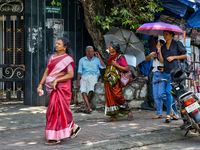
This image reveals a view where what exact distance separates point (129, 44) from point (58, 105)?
12.4 feet

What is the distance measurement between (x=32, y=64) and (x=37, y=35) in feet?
2.87

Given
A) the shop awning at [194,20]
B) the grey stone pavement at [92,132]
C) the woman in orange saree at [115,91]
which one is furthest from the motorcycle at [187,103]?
the shop awning at [194,20]

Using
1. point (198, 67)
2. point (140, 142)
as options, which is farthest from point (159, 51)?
point (198, 67)

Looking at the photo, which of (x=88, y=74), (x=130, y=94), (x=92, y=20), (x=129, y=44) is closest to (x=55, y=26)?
(x=92, y=20)

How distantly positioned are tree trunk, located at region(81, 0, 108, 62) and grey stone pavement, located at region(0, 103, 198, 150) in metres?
2.39

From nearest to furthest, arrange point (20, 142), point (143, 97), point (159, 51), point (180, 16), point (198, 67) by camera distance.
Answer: point (20, 142) < point (159, 51) < point (143, 97) < point (180, 16) < point (198, 67)

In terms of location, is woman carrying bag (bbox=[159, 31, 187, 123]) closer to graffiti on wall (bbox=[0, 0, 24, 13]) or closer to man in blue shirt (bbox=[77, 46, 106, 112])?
man in blue shirt (bbox=[77, 46, 106, 112])

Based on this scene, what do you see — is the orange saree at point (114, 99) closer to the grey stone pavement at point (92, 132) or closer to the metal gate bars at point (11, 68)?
the grey stone pavement at point (92, 132)

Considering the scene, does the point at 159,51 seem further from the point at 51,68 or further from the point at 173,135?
the point at 51,68

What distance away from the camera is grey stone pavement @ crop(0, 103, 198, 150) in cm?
437

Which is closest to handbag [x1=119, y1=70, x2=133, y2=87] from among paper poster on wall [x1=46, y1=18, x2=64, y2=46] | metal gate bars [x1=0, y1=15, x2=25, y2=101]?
paper poster on wall [x1=46, y1=18, x2=64, y2=46]

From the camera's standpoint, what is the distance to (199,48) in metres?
11.9

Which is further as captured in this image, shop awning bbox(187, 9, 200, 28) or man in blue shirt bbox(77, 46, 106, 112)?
shop awning bbox(187, 9, 200, 28)

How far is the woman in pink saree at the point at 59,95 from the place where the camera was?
4.34 m
